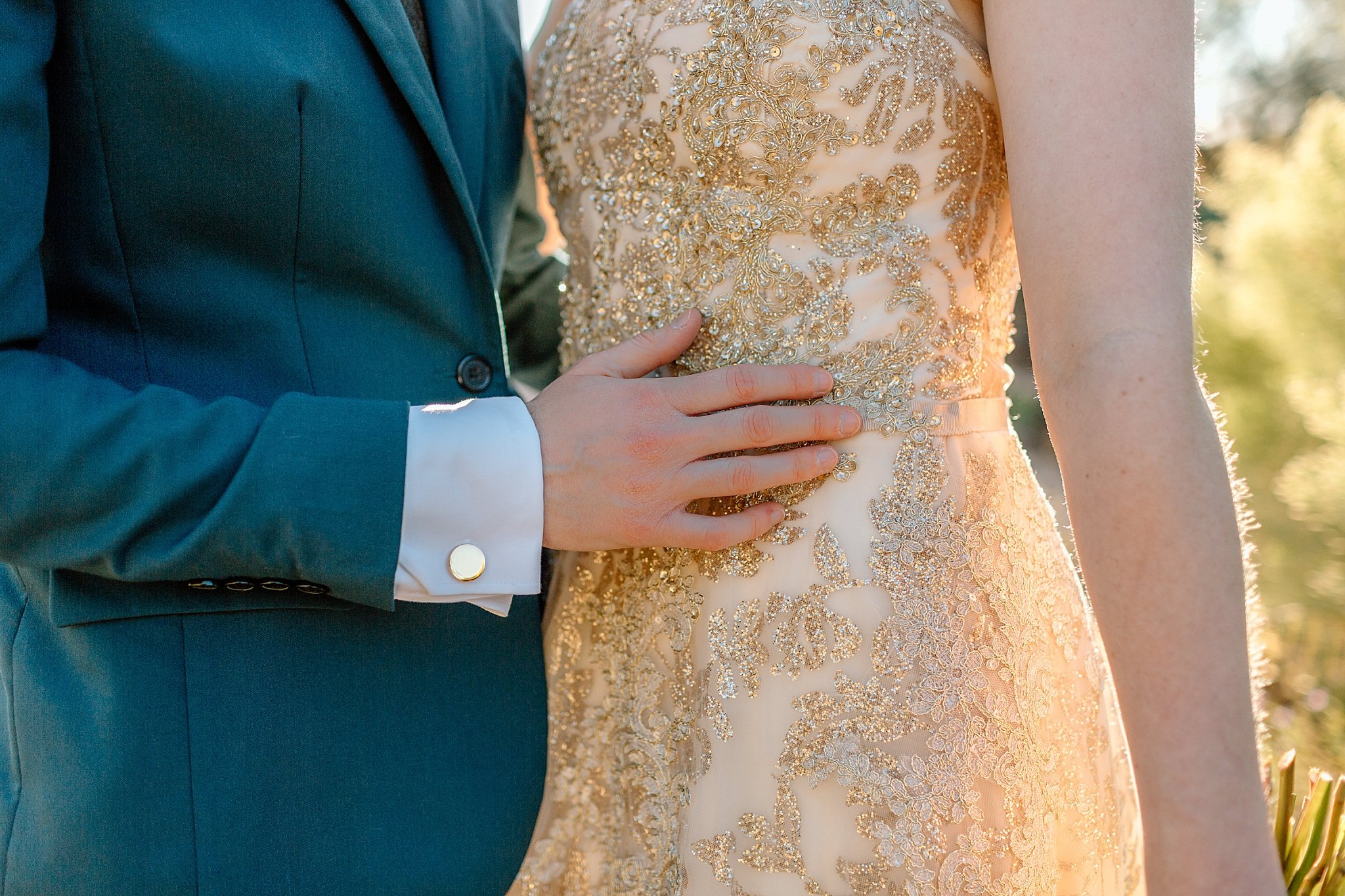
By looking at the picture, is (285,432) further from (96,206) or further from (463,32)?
(463,32)

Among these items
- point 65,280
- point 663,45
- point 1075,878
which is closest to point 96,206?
point 65,280

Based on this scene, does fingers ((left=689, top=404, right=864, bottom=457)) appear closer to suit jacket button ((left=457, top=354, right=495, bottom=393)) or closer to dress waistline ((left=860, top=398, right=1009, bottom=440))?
Result: dress waistline ((left=860, top=398, right=1009, bottom=440))

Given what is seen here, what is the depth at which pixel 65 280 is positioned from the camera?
1.15 metres

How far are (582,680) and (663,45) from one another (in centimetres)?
81

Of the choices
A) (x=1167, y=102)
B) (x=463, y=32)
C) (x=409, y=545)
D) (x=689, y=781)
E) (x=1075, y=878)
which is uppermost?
(x=463, y=32)

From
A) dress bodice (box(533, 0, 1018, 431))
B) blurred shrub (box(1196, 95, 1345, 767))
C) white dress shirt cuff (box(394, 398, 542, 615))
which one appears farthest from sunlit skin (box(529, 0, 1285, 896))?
blurred shrub (box(1196, 95, 1345, 767))

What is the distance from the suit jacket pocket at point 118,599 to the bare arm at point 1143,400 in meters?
0.90

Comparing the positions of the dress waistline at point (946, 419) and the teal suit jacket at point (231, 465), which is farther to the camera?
the dress waistline at point (946, 419)

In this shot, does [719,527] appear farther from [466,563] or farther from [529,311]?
[529,311]

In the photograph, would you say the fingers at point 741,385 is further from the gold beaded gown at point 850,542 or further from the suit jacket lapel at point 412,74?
the suit jacket lapel at point 412,74

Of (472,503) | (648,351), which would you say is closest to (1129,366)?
(648,351)

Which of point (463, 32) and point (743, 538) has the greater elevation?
point (463, 32)

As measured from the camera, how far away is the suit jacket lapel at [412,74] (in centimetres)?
120

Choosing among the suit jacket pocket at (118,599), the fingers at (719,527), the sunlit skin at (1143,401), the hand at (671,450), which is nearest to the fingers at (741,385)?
the hand at (671,450)
